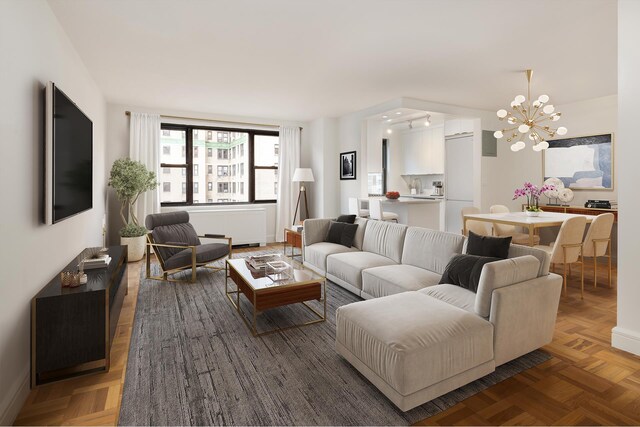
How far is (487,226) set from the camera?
488 centimetres

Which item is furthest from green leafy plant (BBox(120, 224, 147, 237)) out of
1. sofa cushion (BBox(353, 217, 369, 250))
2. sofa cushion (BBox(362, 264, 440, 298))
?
sofa cushion (BBox(362, 264, 440, 298))

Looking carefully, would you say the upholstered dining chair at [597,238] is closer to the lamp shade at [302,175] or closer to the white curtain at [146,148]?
the lamp shade at [302,175]

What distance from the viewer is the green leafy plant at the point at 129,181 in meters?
5.29

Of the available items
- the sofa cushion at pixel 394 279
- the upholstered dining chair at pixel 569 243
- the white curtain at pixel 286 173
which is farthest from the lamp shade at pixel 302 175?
the upholstered dining chair at pixel 569 243

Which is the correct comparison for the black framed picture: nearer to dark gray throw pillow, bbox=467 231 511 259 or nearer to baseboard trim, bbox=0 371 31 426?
dark gray throw pillow, bbox=467 231 511 259

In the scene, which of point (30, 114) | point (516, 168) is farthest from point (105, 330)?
point (516, 168)

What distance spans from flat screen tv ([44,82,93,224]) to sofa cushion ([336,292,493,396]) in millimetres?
2221

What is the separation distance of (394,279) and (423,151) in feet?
18.3

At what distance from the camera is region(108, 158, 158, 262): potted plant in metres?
5.30

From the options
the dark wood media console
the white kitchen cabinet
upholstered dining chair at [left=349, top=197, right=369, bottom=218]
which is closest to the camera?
the dark wood media console

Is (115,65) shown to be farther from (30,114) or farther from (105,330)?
(105,330)

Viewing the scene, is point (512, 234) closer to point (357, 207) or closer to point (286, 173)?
point (357, 207)

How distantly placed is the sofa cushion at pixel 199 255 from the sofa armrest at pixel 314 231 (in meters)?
1.10

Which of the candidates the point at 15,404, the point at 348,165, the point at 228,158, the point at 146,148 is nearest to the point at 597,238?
the point at 348,165
